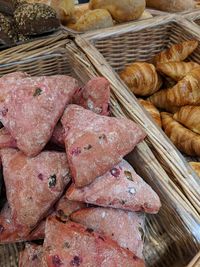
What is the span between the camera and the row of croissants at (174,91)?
1075mm

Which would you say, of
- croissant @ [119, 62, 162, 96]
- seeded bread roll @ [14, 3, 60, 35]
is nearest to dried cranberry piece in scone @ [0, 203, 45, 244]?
croissant @ [119, 62, 162, 96]

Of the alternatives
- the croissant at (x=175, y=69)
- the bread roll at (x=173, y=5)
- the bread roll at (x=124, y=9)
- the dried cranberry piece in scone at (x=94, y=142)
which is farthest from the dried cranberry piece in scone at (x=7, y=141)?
the bread roll at (x=173, y=5)

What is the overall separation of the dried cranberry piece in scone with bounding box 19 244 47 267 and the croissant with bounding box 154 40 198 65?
81 cm

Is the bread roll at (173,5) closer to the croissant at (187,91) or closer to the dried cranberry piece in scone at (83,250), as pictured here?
the croissant at (187,91)

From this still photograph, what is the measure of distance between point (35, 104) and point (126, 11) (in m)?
0.84

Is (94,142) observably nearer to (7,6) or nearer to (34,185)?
(34,185)

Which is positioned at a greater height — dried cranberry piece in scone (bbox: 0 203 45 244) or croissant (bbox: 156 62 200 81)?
croissant (bbox: 156 62 200 81)

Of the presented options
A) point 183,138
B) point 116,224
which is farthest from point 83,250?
point 183,138

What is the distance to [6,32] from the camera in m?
1.22

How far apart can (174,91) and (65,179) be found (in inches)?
21.5

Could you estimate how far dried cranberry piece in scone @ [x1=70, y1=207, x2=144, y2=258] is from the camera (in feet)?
2.28

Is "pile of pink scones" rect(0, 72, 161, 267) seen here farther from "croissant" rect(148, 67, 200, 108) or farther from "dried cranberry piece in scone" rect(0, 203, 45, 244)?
"croissant" rect(148, 67, 200, 108)

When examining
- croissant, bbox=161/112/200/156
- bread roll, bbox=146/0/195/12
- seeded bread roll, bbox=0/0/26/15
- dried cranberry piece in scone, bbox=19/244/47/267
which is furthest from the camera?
bread roll, bbox=146/0/195/12

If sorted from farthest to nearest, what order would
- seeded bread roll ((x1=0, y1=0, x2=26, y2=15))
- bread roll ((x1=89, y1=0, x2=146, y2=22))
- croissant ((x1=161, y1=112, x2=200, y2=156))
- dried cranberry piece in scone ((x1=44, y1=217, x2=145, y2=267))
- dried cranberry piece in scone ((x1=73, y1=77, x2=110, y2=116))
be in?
bread roll ((x1=89, y1=0, x2=146, y2=22)), seeded bread roll ((x1=0, y1=0, x2=26, y2=15)), croissant ((x1=161, y1=112, x2=200, y2=156)), dried cranberry piece in scone ((x1=73, y1=77, x2=110, y2=116)), dried cranberry piece in scone ((x1=44, y1=217, x2=145, y2=267))
